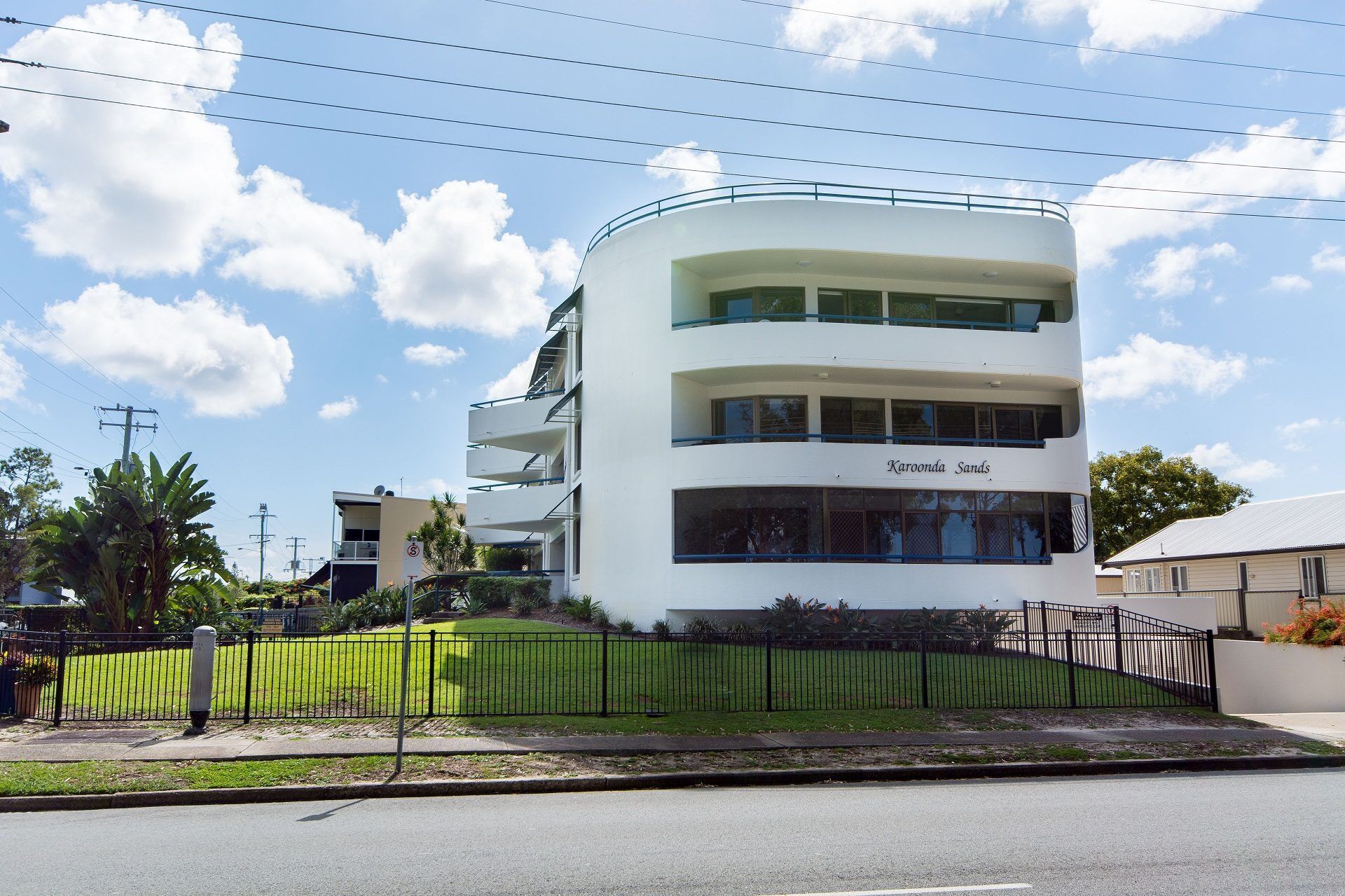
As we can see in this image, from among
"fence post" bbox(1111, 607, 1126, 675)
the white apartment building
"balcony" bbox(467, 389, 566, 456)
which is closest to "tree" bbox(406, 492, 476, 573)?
"balcony" bbox(467, 389, 566, 456)

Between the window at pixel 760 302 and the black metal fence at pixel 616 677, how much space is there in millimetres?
10059

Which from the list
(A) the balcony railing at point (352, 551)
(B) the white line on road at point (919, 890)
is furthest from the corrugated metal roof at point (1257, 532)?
(A) the balcony railing at point (352, 551)

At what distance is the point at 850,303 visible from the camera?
27.4 metres

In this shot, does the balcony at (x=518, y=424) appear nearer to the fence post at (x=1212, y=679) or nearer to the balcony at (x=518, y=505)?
the balcony at (x=518, y=505)

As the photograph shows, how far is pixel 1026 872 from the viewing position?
693 centimetres

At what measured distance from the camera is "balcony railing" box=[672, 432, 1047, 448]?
25.2 metres

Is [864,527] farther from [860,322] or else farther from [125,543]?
[125,543]

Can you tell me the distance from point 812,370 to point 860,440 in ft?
7.54

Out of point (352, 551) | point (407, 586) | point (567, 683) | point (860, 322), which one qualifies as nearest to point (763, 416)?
point (860, 322)

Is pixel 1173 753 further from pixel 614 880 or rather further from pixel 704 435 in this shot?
pixel 704 435

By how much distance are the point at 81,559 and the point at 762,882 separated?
21083mm

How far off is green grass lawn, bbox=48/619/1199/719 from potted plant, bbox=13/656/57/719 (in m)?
0.47

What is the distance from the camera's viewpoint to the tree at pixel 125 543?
867 inches

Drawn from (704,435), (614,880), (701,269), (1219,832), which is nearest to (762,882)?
(614,880)
